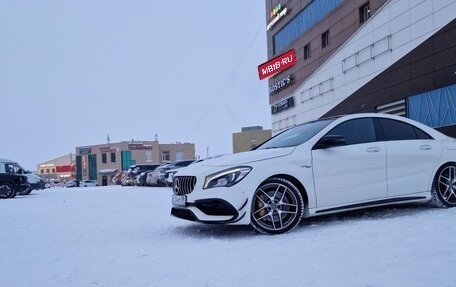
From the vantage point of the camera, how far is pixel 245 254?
4188 mm

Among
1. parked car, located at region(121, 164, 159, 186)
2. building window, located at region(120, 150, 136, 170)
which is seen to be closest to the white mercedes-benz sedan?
parked car, located at region(121, 164, 159, 186)

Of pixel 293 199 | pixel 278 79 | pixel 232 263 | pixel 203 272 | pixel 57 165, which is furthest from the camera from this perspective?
pixel 57 165

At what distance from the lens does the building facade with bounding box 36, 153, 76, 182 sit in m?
104

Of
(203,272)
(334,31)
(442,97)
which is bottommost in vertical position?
(203,272)

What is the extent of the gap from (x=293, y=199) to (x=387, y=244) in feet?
4.37

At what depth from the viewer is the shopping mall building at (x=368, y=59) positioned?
1731 centimetres

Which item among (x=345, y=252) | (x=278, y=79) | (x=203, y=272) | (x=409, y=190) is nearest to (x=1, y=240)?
(x=203, y=272)

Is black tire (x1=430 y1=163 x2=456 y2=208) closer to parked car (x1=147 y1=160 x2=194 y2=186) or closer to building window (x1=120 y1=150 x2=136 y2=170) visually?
parked car (x1=147 y1=160 x2=194 y2=186)

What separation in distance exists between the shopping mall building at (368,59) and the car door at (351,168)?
41.7 feet

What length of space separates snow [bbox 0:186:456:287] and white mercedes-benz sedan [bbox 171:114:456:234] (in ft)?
0.91

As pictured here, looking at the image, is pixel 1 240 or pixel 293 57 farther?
pixel 293 57

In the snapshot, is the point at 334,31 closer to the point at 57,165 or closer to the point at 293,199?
the point at 293,199

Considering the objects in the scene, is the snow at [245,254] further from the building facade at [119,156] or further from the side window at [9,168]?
the building facade at [119,156]

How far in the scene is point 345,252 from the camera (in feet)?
13.1
